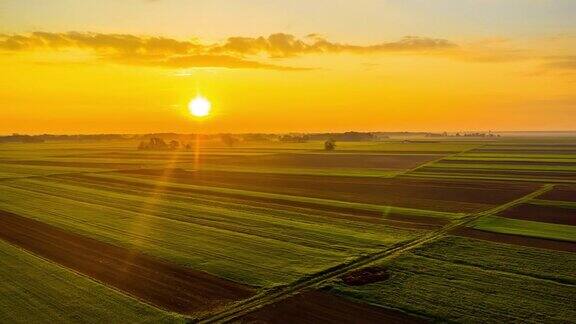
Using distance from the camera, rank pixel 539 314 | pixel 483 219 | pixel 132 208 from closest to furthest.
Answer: pixel 539 314
pixel 483 219
pixel 132 208

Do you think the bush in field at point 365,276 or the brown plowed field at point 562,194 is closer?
the bush in field at point 365,276

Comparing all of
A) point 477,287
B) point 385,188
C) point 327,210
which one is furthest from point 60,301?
point 385,188

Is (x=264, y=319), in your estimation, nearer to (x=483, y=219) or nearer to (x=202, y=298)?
(x=202, y=298)

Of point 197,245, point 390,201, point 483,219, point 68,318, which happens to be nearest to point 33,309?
point 68,318

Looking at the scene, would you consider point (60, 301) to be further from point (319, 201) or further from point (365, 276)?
point (319, 201)

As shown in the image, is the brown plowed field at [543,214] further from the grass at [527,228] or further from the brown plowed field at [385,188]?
the brown plowed field at [385,188]

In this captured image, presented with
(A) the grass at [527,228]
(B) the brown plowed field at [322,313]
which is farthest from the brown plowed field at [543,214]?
(B) the brown plowed field at [322,313]


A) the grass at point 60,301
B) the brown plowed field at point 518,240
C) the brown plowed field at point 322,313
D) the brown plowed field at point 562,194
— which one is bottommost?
the brown plowed field at point 322,313
